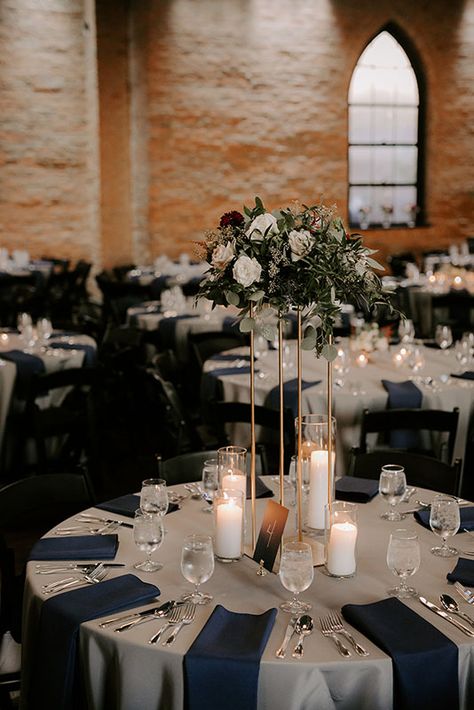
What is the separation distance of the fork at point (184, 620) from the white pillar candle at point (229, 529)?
316 millimetres

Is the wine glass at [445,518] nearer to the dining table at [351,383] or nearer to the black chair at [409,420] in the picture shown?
the black chair at [409,420]

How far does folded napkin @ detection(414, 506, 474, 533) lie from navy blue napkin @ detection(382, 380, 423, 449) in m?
1.84

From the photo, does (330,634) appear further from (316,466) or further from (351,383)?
(351,383)

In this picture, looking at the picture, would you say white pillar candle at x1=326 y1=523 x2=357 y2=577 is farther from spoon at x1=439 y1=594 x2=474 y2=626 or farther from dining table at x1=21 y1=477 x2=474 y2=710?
spoon at x1=439 y1=594 x2=474 y2=626

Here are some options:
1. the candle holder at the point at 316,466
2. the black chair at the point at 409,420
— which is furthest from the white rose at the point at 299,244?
the black chair at the point at 409,420

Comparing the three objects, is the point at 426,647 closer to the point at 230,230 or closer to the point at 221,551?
the point at 221,551

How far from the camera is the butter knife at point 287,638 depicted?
197 centimetres

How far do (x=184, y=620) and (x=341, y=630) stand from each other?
1.24 ft

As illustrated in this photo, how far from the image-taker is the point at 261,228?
7.70ft

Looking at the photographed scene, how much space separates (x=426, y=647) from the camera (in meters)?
2.00

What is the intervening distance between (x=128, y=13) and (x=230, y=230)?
1290 cm

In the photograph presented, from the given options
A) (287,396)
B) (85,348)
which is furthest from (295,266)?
(85,348)

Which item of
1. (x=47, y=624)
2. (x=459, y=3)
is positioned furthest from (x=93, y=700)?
(x=459, y=3)

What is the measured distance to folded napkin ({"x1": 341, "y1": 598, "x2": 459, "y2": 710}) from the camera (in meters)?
1.97
